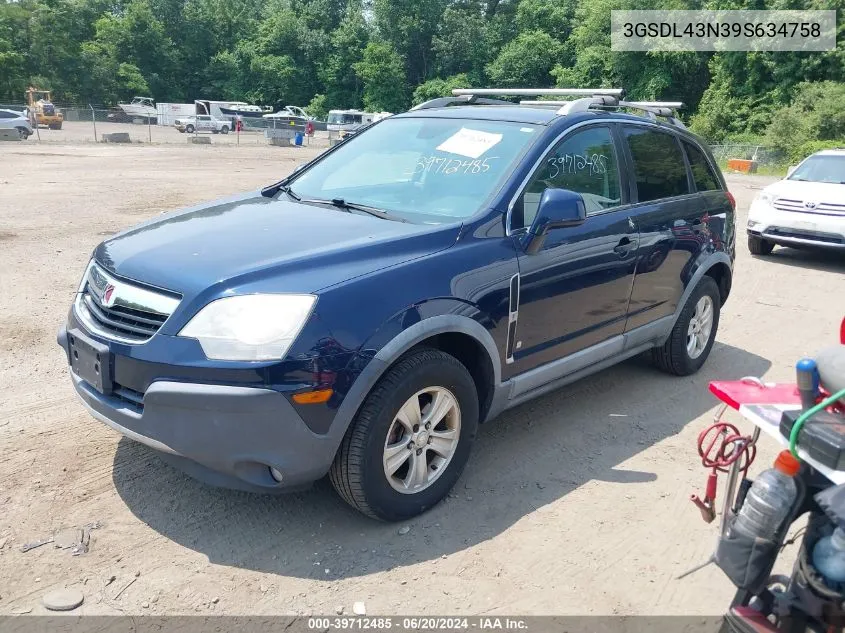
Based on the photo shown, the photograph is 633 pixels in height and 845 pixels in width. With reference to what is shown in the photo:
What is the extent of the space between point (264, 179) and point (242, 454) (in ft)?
58.7

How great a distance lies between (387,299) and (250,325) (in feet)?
1.93

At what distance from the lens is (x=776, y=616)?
221 centimetres

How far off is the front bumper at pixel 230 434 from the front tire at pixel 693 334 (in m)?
3.23

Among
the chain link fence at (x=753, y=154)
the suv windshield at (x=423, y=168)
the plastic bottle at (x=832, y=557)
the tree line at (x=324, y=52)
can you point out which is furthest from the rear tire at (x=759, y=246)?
the tree line at (x=324, y=52)

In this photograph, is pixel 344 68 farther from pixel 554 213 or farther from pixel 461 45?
pixel 554 213

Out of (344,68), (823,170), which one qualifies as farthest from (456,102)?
(344,68)

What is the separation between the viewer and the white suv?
992cm

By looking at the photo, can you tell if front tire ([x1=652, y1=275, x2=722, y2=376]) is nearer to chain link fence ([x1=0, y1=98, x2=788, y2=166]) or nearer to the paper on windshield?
the paper on windshield

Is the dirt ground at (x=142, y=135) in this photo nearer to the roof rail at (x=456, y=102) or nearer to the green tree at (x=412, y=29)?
the green tree at (x=412, y=29)

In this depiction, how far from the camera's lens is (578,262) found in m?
4.06

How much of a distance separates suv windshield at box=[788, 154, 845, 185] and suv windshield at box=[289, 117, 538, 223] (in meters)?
8.63

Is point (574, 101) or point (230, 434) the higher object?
point (574, 101)

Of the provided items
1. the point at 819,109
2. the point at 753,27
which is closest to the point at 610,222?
the point at 819,109

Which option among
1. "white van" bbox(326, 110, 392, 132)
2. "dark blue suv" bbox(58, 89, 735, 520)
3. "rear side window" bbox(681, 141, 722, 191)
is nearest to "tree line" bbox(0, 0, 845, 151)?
"white van" bbox(326, 110, 392, 132)
